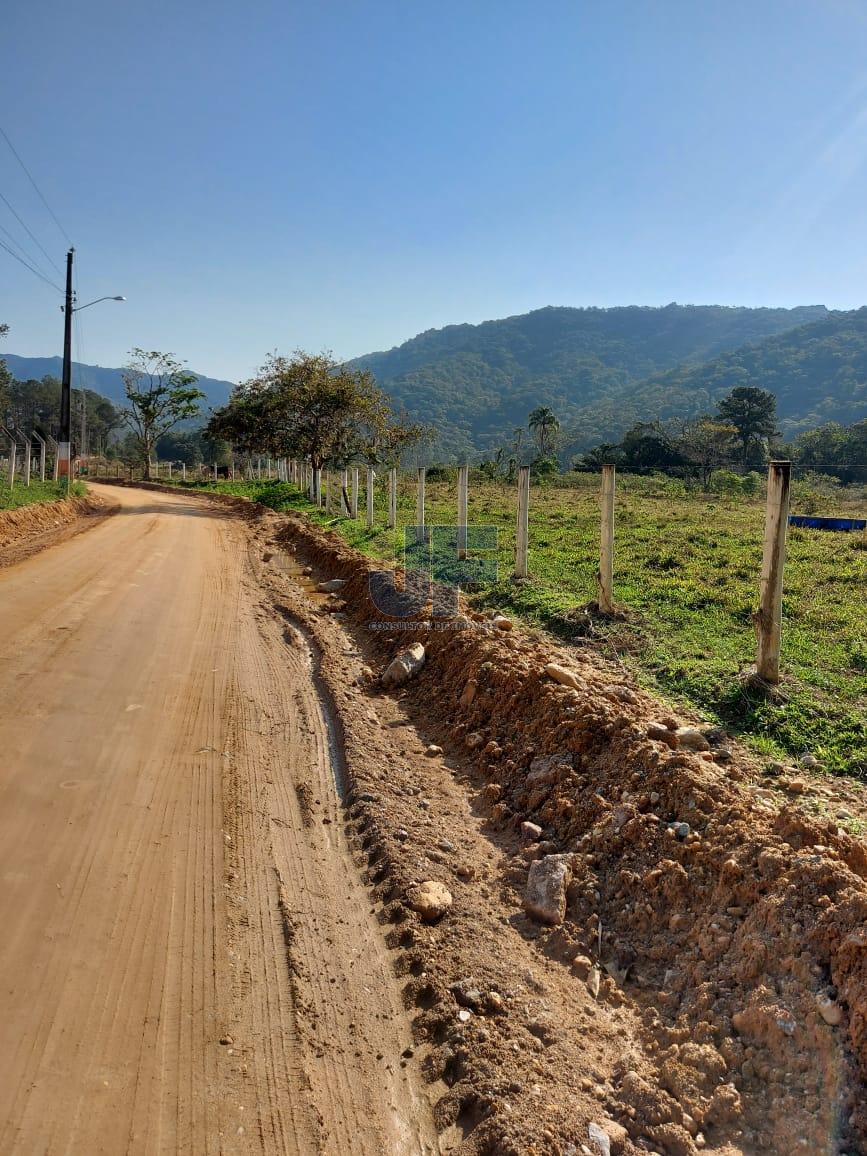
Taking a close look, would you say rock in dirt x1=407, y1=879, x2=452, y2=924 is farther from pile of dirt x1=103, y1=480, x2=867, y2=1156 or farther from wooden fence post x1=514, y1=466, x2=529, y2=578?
wooden fence post x1=514, y1=466, x2=529, y2=578

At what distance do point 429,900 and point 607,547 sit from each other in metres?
4.96

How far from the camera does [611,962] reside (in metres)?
3.44

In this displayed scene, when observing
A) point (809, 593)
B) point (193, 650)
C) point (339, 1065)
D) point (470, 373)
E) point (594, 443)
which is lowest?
point (339, 1065)

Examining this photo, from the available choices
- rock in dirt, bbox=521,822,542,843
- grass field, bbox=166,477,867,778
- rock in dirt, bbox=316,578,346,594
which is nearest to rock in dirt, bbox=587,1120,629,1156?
rock in dirt, bbox=521,822,542,843

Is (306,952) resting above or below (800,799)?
below

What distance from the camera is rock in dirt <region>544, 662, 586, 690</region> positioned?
557 centimetres

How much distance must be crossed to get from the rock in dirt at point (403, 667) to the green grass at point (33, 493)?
14529 mm

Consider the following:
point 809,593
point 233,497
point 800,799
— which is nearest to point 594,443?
point 233,497

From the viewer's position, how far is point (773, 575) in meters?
5.43

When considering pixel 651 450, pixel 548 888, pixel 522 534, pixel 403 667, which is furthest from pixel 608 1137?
pixel 651 450

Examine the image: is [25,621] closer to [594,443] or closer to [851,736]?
[851,736]

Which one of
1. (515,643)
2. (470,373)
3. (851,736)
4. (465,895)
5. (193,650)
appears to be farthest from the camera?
(470,373)

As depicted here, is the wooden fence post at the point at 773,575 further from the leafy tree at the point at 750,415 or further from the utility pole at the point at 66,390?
the leafy tree at the point at 750,415

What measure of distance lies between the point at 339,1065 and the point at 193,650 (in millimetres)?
5276
